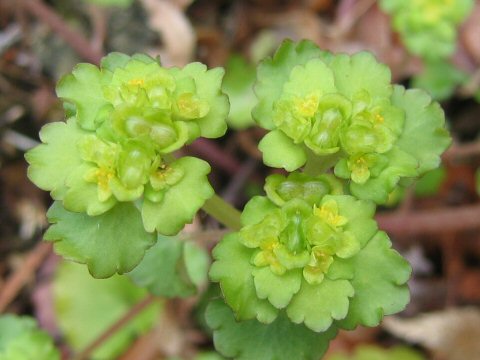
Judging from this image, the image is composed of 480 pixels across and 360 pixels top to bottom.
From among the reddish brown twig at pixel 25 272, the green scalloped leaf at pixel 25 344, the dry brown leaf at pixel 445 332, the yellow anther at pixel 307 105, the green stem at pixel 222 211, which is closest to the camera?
the yellow anther at pixel 307 105

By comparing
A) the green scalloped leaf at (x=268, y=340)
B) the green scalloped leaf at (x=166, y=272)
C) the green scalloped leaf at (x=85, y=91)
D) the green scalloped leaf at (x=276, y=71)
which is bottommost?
the green scalloped leaf at (x=166, y=272)

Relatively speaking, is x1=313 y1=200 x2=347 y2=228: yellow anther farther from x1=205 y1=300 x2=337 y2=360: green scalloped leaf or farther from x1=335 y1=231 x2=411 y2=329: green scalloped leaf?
x1=205 y1=300 x2=337 y2=360: green scalloped leaf

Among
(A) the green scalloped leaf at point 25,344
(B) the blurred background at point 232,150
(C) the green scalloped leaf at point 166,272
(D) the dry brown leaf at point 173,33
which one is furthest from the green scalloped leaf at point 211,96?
(D) the dry brown leaf at point 173,33

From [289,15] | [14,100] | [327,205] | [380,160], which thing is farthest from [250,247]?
[289,15]

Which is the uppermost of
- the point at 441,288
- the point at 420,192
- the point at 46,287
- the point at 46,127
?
the point at 46,127

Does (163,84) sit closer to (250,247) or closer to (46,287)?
(250,247)

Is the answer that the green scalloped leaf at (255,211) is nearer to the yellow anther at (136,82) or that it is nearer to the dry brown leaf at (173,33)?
the yellow anther at (136,82)

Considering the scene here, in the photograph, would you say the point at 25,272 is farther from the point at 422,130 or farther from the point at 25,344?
the point at 422,130
